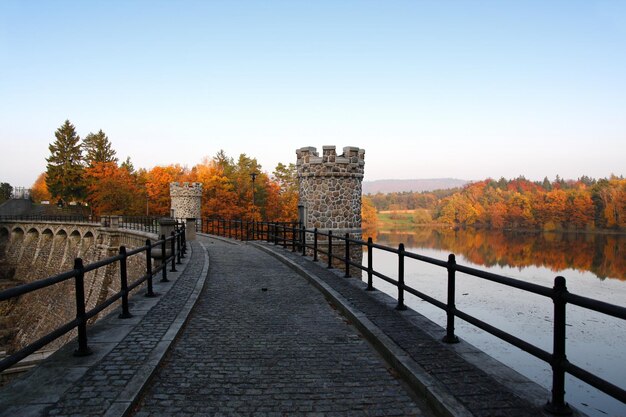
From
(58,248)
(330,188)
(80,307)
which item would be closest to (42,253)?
(58,248)

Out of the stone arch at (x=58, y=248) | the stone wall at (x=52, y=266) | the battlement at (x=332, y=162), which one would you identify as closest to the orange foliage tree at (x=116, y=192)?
the stone arch at (x=58, y=248)

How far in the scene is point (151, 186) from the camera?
56969 mm

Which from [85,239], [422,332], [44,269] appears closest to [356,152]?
[422,332]

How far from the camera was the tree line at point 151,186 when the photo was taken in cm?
5112

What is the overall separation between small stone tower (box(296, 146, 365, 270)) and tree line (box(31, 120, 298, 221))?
21.7 m

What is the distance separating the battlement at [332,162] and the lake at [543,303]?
10.0 metres

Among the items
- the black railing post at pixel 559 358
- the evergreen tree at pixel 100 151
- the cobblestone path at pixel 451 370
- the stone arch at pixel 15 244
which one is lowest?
the stone arch at pixel 15 244

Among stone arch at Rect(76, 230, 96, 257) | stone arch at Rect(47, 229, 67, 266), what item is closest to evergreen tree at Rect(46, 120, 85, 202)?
stone arch at Rect(47, 229, 67, 266)

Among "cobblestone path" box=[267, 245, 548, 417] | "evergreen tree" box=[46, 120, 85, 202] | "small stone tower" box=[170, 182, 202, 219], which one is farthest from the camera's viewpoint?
"evergreen tree" box=[46, 120, 85, 202]

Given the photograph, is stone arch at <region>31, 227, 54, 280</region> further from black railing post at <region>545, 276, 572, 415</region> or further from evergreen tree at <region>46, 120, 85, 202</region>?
black railing post at <region>545, 276, 572, 415</region>

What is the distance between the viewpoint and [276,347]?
19.1 ft

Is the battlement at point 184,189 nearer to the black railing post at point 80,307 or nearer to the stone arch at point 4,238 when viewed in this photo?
the black railing post at point 80,307

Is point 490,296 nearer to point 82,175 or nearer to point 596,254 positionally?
point 596,254

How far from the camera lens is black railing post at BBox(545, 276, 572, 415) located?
3.51 meters
